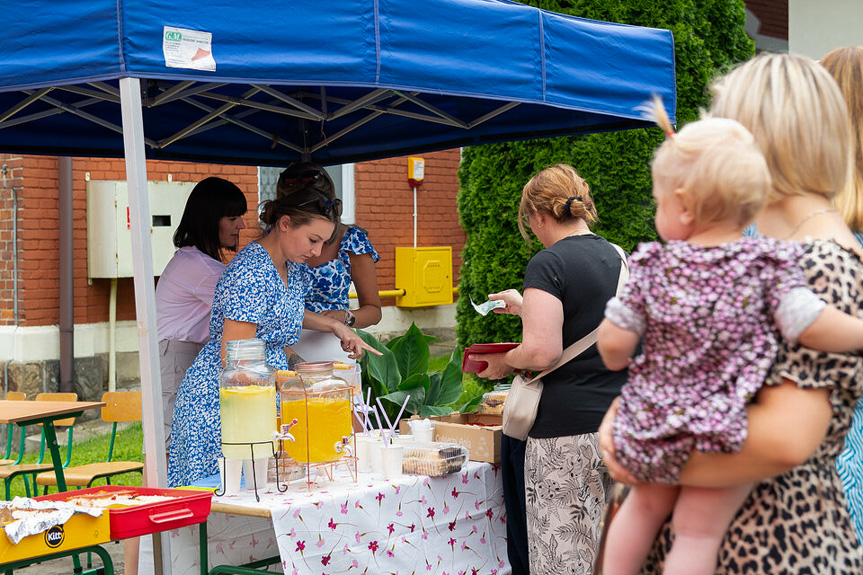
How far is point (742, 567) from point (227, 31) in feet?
6.69

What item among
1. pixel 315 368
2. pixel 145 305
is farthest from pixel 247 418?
pixel 145 305

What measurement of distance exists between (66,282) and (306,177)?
162 inches

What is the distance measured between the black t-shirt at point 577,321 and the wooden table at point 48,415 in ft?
8.30

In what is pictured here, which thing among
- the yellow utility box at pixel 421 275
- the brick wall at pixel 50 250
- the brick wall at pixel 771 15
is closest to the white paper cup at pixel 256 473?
the brick wall at pixel 50 250

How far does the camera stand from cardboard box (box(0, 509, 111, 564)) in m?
2.35

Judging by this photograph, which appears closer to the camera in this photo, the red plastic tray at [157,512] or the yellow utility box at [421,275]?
the red plastic tray at [157,512]

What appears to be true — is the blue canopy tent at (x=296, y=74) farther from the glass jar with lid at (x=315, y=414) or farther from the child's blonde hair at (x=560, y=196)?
the glass jar with lid at (x=315, y=414)

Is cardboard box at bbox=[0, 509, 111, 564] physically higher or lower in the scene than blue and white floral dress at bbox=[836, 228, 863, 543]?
lower

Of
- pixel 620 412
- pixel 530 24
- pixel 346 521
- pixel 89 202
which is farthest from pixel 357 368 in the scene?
pixel 89 202

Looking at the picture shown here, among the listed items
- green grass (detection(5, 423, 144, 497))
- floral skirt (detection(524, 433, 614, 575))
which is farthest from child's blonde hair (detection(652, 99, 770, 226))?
green grass (detection(5, 423, 144, 497))

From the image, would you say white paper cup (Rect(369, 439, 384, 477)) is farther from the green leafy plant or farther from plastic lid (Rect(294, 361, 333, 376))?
the green leafy plant

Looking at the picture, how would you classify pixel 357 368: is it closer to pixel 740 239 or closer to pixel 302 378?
pixel 302 378

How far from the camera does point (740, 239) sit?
158cm

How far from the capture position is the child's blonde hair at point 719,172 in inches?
61.2
